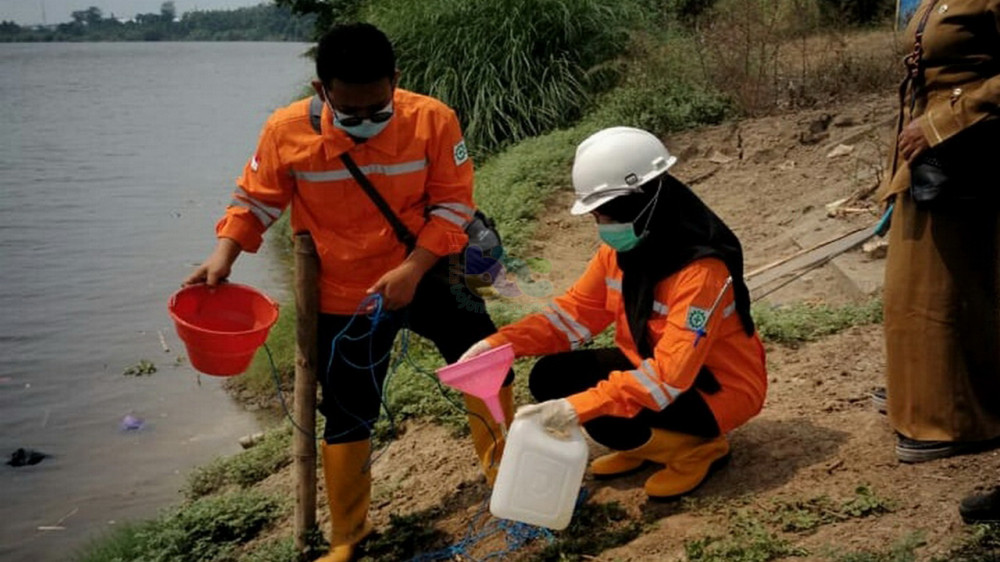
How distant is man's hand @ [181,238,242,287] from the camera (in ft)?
11.9

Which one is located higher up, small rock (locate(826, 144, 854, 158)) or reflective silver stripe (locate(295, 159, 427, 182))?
reflective silver stripe (locate(295, 159, 427, 182))

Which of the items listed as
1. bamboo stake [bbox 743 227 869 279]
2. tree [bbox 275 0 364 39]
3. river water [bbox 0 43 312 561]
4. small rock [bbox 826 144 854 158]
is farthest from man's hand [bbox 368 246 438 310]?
tree [bbox 275 0 364 39]

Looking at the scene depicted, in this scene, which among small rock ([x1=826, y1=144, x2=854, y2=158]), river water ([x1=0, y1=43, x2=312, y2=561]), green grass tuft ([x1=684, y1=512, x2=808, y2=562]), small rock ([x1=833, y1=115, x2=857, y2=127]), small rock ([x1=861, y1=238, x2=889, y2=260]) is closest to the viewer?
green grass tuft ([x1=684, y1=512, x2=808, y2=562])

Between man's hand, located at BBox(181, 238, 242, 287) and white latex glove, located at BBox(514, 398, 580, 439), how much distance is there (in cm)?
111

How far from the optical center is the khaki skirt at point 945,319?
3.45 m

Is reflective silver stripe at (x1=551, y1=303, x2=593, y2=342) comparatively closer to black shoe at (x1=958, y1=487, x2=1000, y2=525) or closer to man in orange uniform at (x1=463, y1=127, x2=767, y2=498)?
man in orange uniform at (x1=463, y1=127, x2=767, y2=498)

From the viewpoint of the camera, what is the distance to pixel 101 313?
35.3 ft

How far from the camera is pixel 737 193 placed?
344 inches

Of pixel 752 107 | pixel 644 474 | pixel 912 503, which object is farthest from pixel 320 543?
pixel 752 107

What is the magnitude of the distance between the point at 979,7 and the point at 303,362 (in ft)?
8.04

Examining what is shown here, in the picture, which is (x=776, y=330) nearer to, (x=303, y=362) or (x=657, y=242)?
(x=657, y=242)

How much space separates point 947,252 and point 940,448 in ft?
2.14

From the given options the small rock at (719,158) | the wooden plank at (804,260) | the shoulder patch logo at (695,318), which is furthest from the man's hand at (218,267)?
the small rock at (719,158)

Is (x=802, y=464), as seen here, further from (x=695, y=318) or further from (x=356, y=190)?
(x=356, y=190)
